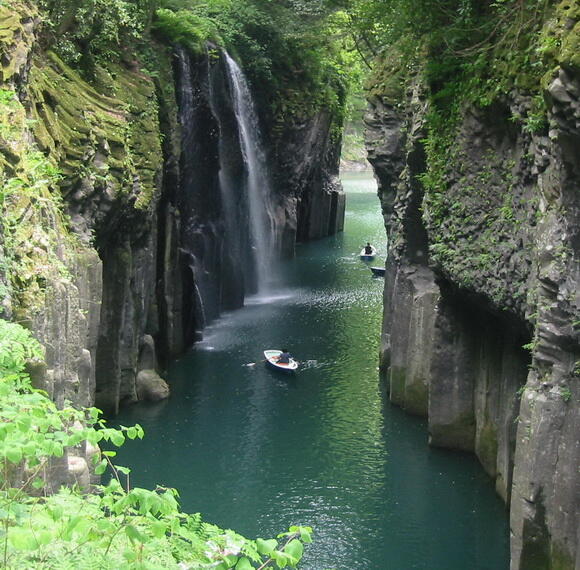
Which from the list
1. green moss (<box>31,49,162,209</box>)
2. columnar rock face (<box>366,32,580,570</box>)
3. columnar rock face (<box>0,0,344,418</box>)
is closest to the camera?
columnar rock face (<box>0,0,344,418</box>)

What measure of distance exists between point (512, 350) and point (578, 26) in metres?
7.53

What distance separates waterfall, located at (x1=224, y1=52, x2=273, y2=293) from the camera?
35.8m

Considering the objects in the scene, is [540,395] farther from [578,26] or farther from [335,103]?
[335,103]

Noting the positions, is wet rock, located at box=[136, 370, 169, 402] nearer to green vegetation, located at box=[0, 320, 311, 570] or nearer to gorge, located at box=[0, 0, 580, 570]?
gorge, located at box=[0, 0, 580, 570]

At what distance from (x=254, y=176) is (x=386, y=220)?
12.0m

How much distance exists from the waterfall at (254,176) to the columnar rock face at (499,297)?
9.98 meters

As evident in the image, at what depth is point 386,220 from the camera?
28.3 meters

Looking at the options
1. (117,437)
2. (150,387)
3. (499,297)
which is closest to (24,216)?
(117,437)

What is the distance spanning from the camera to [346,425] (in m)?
22.9

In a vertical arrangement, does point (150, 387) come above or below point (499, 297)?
below

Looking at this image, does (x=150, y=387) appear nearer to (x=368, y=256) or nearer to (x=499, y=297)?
(x=499, y=297)

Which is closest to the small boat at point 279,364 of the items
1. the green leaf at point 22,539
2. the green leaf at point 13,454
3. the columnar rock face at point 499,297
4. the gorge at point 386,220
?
the gorge at point 386,220

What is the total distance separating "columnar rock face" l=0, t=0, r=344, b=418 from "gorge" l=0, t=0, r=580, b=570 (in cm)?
7

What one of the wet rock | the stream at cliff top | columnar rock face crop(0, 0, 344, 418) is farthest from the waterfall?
the wet rock
